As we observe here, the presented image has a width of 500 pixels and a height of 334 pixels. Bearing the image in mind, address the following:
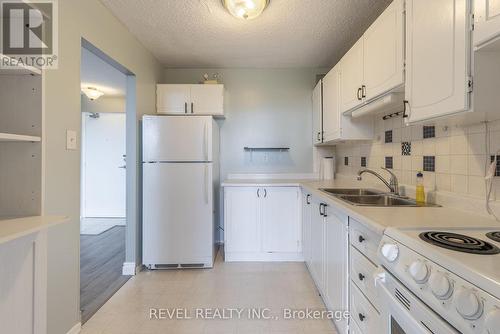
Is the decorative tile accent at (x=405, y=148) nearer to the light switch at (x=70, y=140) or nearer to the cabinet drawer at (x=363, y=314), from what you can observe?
the cabinet drawer at (x=363, y=314)

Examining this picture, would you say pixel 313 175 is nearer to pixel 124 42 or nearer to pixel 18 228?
pixel 124 42

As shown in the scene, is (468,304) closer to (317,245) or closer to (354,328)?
(354,328)

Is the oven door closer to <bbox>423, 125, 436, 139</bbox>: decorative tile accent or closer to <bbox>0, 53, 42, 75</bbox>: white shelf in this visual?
<bbox>423, 125, 436, 139</bbox>: decorative tile accent

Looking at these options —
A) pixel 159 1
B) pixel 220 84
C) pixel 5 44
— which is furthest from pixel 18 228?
pixel 220 84

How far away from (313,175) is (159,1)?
254 cm

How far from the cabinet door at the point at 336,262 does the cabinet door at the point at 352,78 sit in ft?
2.98

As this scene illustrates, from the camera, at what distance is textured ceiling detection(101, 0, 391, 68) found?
205 cm

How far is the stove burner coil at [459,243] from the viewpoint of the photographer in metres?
0.75

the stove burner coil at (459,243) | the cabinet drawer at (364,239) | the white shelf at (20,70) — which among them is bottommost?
the cabinet drawer at (364,239)

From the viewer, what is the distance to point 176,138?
8.59 feet

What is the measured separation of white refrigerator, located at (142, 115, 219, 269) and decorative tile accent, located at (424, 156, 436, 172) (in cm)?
186

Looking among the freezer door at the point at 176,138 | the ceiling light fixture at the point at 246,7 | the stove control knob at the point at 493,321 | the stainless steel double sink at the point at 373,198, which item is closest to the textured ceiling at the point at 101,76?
the freezer door at the point at 176,138

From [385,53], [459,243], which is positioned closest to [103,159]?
[385,53]

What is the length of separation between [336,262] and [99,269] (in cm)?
246
